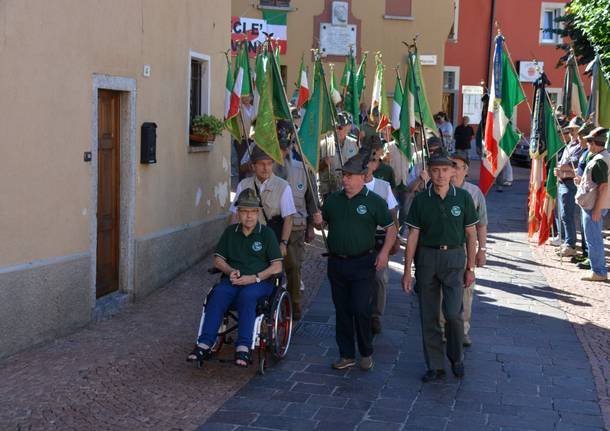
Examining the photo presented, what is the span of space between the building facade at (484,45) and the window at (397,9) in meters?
9.00

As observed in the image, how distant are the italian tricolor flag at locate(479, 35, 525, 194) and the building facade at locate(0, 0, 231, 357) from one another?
12.7ft

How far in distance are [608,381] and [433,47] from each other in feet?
72.8

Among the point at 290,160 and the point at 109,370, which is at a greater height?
the point at 290,160

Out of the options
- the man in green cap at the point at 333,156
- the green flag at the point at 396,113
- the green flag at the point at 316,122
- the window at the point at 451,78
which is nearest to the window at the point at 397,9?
the window at the point at 451,78

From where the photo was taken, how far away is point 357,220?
7465 millimetres

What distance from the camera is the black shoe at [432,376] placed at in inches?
291

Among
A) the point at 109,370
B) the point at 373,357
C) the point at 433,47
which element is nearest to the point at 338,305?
the point at 373,357

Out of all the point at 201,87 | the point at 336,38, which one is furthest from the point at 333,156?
the point at 336,38

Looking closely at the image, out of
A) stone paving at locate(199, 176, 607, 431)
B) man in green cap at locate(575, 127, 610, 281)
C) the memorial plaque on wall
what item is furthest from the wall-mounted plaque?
stone paving at locate(199, 176, 607, 431)

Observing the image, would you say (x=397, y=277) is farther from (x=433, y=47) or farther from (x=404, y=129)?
(x=433, y=47)

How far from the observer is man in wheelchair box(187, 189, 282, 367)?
24.0 ft

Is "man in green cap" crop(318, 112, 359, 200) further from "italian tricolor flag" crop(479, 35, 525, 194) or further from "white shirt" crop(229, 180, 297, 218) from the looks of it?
"white shirt" crop(229, 180, 297, 218)

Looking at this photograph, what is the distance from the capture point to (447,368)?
7.81 metres

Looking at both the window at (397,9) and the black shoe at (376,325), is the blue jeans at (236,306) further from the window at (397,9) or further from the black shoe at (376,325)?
the window at (397,9)
